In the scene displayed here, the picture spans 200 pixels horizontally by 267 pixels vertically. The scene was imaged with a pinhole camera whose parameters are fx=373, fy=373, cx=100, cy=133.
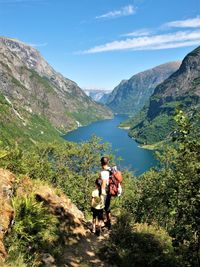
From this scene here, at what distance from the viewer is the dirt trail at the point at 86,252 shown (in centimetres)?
1483

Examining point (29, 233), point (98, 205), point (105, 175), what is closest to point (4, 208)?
point (29, 233)

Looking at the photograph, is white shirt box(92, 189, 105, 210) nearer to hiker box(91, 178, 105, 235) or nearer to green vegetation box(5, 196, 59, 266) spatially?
hiker box(91, 178, 105, 235)

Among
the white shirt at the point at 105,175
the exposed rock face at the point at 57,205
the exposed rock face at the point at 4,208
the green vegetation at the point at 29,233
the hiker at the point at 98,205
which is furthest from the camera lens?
the exposed rock face at the point at 57,205

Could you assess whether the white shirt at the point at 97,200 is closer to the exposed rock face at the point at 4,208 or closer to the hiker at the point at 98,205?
the hiker at the point at 98,205

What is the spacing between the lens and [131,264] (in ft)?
49.3

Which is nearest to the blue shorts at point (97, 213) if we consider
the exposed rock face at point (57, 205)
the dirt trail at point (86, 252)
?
the dirt trail at point (86, 252)

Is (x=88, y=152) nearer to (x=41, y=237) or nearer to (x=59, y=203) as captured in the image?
(x=59, y=203)

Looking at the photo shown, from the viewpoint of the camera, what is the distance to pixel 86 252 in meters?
16.2

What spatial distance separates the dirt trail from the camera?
1483cm

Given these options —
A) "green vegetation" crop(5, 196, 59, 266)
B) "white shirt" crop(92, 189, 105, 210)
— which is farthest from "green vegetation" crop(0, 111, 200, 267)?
"white shirt" crop(92, 189, 105, 210)

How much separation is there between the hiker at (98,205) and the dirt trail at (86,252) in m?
0.47

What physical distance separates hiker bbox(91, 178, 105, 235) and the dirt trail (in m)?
0.47

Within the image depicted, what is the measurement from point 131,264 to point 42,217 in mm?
4085

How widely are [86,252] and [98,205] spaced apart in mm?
2424
